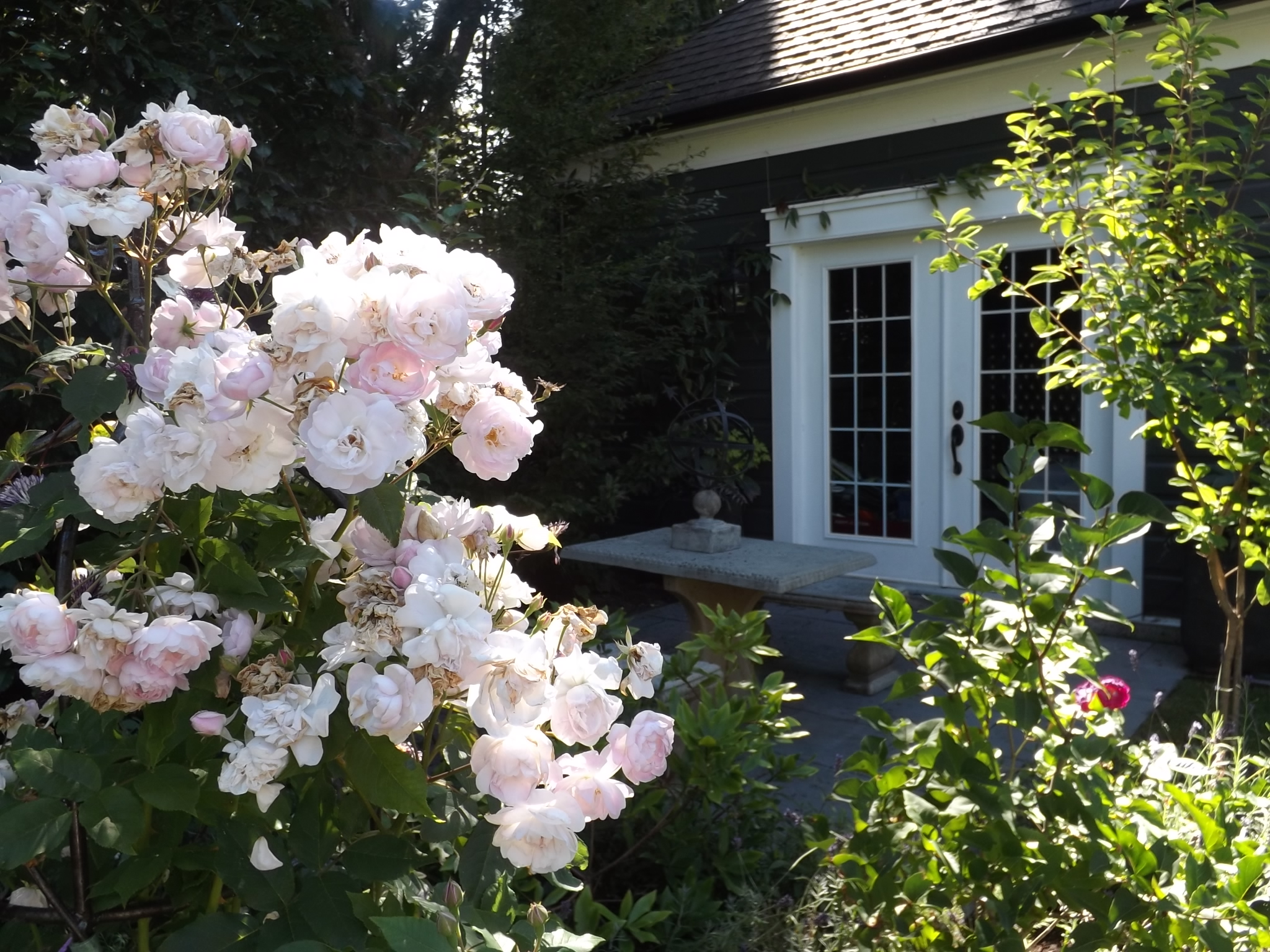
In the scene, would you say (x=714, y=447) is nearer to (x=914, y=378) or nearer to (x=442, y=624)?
(x=914, y=378)

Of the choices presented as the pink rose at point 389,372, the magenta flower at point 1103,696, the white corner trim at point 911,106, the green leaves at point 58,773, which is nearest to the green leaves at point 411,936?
the green leaves at point 58,773

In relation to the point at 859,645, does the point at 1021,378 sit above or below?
above

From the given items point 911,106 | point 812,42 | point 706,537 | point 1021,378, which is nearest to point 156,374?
point 706,537

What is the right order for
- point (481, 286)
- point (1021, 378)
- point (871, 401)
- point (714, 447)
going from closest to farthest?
point (481, 286)
point (714, 447)
point (1021, 378)
point (871, 401)

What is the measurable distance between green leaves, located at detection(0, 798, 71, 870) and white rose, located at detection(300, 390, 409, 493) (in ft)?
1.54

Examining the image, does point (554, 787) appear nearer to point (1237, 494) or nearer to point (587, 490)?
point (1237, 494)

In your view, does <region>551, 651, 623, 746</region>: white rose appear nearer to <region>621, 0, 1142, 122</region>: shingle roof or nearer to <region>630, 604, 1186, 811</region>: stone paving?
<region>630, 604, 1186, 811</region>: stone paving

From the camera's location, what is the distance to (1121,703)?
1.97 m

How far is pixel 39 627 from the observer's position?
0.81m

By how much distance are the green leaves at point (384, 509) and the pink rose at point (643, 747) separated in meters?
0.29

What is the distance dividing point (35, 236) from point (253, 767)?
0.57 meters

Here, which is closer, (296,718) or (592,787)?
(296,718)

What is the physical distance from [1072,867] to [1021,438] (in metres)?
0.63

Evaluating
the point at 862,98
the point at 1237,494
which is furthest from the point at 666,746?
the point at 862,98
